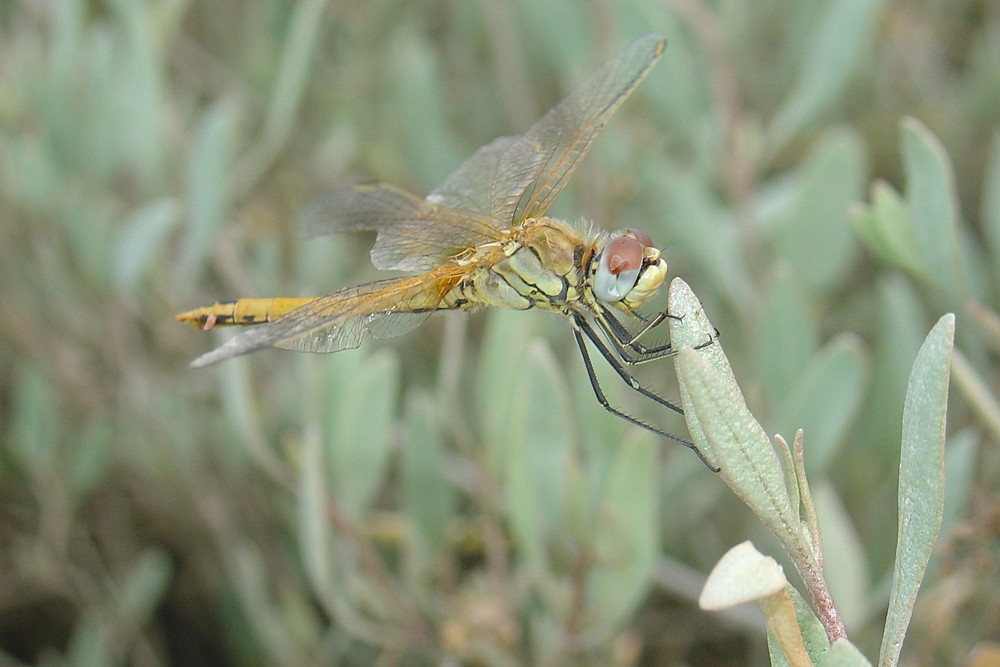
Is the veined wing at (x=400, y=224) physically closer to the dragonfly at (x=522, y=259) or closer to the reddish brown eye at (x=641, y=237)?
the dragonfly at (x=522, y=259)

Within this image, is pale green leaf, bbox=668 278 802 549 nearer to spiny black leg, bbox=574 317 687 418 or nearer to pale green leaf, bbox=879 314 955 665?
pale green leaf, bbox=879 314 955 665

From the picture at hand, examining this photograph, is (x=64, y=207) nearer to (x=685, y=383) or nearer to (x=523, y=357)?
(x=523, y=357)

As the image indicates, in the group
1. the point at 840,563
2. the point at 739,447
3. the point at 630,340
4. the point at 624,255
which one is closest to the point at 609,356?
the point at 630,340

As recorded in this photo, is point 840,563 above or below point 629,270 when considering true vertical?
below

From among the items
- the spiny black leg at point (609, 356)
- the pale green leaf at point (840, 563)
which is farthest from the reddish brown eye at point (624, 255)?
the pale green leaf at point (840, 563)

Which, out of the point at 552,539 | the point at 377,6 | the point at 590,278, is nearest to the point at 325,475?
the point at 552,539

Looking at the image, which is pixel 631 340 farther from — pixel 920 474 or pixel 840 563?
pixel 920 474

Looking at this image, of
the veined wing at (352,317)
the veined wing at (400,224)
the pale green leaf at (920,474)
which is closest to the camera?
the pale green leaf at (920,474)

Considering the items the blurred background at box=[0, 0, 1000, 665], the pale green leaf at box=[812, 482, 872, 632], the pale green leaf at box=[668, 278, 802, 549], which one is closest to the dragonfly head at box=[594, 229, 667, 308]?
the blurred background at box=[0, 0, 1000, 665]
